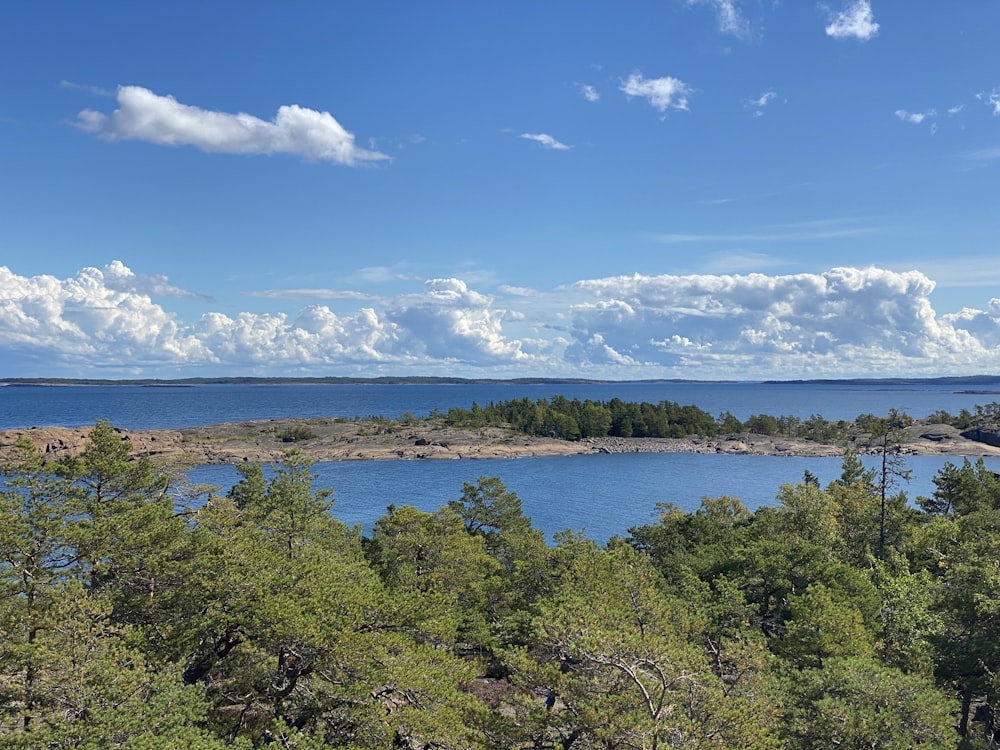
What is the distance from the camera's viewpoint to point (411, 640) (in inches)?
859

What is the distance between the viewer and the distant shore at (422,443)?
110625mm

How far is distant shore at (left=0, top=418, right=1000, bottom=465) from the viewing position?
110625 mm

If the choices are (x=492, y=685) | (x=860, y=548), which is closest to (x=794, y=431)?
(x=860, y=548)

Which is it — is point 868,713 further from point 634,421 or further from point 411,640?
point 634,421

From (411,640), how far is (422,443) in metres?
104

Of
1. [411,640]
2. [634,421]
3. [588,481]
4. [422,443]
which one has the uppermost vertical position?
[634,421]

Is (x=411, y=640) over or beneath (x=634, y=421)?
beneath

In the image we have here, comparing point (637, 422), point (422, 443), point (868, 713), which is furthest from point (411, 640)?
point (637, 422)

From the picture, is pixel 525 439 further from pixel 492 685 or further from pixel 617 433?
pixel 492 685

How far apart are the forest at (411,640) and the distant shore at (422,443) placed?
81.0 m

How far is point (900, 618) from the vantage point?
29359 mm

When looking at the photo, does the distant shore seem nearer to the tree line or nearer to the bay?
the tree line

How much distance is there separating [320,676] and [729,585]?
739 inches

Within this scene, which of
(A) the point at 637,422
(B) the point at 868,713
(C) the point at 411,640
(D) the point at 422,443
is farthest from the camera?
(A) the point at 637,422
